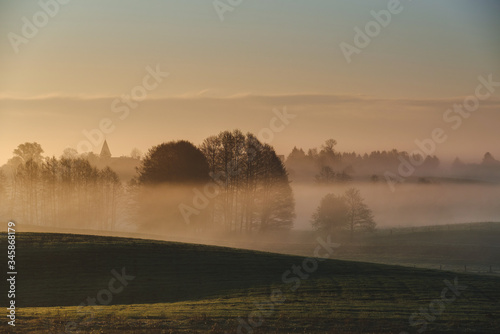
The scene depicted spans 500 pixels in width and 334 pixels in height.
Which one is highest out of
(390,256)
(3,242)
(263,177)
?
(263,177)

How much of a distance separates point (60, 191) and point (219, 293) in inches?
3608

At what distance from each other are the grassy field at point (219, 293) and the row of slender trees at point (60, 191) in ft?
212

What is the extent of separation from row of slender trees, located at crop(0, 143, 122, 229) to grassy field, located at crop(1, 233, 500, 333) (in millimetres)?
64610

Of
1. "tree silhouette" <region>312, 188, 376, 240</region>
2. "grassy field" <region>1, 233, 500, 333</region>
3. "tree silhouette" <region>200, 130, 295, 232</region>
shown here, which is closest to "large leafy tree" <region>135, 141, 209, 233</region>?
"tree silhouette" <region>200, 130, 295, 232</region>

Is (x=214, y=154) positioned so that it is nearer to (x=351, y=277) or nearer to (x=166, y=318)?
(x=351, y=277)

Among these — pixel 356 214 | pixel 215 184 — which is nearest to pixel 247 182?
pixel 215 184

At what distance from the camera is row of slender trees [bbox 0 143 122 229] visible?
127 meters

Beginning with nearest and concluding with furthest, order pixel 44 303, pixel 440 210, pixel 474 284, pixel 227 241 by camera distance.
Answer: pixel 44 303 < pixel 474 284 < pixel 227 241 < pixel 440 210

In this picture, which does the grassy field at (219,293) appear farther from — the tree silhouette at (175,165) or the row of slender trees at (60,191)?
the row of slender trees at (60,191)

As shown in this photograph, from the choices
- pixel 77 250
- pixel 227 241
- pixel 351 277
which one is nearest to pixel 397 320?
pixel 351 277

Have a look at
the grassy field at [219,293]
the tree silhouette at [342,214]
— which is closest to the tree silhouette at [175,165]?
the tree silhouette at [342,214]

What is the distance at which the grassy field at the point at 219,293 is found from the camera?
110 feet

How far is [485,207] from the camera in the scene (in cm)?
16800

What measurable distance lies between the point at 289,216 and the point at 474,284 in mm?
55238
